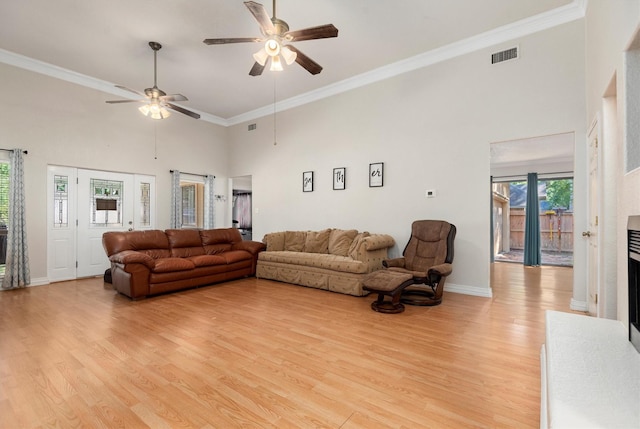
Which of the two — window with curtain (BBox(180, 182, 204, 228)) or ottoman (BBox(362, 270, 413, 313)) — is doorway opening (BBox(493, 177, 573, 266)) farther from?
window with curtain (BBox(180, 182, 204, 228))

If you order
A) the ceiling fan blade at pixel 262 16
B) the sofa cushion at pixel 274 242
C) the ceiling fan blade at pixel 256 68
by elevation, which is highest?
the ceiling fan blade at pixel 262 16

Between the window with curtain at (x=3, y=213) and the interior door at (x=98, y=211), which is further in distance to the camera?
the interior door at (x=98, y=211)

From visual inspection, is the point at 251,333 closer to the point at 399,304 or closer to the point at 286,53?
the point at 399,304

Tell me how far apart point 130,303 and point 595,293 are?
17.8 feet

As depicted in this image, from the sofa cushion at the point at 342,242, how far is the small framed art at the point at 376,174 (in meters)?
0.90

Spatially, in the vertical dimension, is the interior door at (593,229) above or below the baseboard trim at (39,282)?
above

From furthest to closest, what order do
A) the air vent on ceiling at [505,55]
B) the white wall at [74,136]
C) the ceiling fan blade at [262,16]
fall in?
the white wall at [74,136] < the air vent on ceiling at [505,55] < the ceiling fan blade at [262,16]

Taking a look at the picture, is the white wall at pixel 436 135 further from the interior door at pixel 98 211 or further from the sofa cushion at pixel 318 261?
A: the interior door at pixel 98 211

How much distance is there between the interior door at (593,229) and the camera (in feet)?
9.97

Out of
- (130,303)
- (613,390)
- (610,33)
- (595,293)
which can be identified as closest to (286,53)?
(610,33)

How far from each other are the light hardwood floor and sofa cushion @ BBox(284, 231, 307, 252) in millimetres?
1881

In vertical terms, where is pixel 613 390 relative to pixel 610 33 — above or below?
below

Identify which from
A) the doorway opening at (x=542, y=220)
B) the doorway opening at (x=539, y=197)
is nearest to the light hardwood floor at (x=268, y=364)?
the doorway opening at (x=539, y=197)

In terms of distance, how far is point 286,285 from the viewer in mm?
5148
